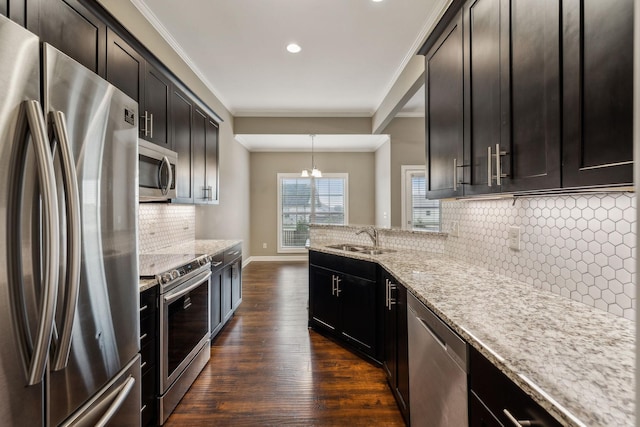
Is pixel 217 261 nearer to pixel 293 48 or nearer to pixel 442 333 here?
pixel 442 333

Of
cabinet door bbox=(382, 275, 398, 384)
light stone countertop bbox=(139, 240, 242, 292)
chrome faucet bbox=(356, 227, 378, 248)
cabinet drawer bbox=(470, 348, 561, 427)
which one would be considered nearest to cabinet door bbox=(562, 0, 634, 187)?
cabinet drawer bbox=(470, 348, 561, 427)

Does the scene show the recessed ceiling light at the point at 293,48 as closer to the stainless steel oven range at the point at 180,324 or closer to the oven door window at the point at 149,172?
the oven door window at the point at 149,172

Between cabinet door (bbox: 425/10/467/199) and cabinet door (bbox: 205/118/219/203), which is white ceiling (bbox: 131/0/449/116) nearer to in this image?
cabinet door (bbox: 205/118/219/203)

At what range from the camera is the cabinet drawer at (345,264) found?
234 centimetres

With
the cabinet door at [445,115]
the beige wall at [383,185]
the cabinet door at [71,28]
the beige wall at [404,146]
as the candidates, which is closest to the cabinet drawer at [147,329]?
the cabinet door at [71,28]

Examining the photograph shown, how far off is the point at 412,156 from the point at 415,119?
0.69m

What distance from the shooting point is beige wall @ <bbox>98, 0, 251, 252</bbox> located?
95.0 inches

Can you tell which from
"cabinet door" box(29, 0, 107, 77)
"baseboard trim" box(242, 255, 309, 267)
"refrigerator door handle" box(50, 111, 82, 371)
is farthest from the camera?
"baseboard trim" box(242, 255, 309, 267)

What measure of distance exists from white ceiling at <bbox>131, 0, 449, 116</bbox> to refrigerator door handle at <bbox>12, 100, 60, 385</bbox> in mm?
2227

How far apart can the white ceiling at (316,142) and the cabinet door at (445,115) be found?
11.8 ft

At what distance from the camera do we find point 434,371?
128cm

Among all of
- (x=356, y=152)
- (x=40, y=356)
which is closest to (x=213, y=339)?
(x=40, y=356)

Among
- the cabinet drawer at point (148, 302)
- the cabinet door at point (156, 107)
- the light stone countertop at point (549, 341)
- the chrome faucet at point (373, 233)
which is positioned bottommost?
the cabinet drawer at point (148, 302)

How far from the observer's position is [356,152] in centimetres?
721
